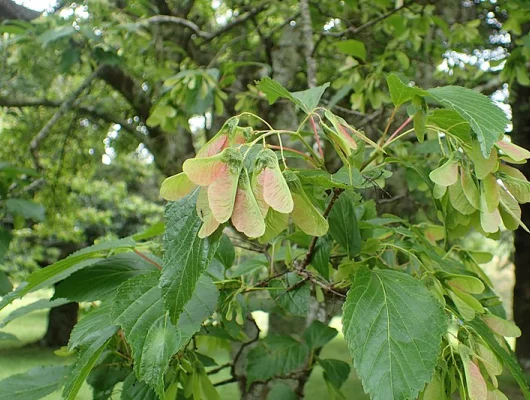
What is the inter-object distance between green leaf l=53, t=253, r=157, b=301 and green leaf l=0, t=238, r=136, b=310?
0.01 m

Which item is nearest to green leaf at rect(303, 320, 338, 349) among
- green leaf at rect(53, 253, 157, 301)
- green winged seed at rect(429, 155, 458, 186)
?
green leaf at rect(53, 253, 157, 301)

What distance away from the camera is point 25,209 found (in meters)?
1.61

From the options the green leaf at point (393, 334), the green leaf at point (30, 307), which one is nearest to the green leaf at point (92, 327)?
the green leaf at point (30, 307)

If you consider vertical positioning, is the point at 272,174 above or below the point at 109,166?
above

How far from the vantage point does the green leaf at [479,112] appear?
0.43m

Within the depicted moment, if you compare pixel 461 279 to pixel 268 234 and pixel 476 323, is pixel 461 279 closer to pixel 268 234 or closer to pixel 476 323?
pixel 476 323

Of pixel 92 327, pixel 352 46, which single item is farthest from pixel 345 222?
pixel 352 46

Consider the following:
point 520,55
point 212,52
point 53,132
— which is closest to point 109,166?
point 53,132

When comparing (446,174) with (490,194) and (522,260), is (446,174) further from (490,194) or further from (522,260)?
(522,260)

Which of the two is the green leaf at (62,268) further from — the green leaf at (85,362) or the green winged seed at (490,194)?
the green winged seed at (490,194)

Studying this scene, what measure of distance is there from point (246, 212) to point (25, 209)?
136cm

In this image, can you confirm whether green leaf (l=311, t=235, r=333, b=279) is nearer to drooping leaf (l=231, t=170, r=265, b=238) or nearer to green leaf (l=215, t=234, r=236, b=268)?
green leaf (l=215, t=234, r=236, b=268)

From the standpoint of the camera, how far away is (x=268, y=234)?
49cm

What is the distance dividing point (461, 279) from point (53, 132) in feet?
9.01
